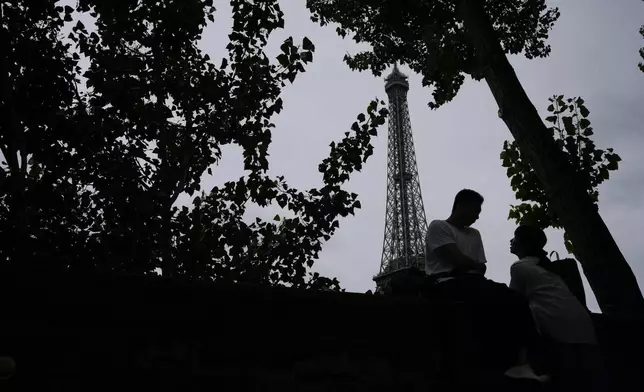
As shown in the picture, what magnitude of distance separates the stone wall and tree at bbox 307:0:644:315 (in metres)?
3.88

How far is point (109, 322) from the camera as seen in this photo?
3115 millimetres

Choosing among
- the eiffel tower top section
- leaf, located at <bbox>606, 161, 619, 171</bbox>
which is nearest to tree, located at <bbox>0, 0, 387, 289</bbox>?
leaf, located at <bbox>606, 161, 619, 171</bbox>

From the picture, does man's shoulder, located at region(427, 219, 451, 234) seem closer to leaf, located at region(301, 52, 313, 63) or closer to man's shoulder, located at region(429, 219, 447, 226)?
man's shoulder, located at region(429, 219, 447, 226)

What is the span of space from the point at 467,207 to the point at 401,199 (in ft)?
191

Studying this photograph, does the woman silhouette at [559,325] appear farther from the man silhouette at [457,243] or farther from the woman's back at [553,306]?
the man silhouette at [457,243]

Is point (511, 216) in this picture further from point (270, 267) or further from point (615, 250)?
point (270, 267)

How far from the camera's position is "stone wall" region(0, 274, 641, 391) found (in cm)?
294

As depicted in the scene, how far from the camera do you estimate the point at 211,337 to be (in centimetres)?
338

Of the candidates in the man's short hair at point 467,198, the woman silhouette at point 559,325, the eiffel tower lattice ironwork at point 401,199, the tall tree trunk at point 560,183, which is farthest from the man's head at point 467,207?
the eiffel tower lattice ironwork at point 401,199

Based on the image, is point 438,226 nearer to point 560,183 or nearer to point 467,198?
point 467,198

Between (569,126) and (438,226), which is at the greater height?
(569,126)

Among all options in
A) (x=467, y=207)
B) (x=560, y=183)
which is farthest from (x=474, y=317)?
(x=560, y=183)

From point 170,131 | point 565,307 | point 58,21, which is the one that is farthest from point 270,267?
point 565,307

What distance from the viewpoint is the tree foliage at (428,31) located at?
10633mm
